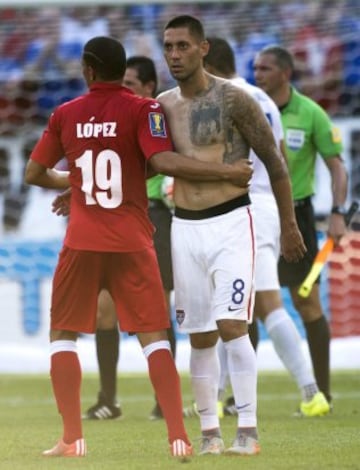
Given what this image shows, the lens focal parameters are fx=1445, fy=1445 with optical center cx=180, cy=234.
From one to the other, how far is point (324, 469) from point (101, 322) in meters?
3.63

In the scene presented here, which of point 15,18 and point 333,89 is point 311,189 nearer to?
point 333,89

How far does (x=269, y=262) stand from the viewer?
→ 8.80 metres

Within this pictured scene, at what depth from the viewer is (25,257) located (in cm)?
1320

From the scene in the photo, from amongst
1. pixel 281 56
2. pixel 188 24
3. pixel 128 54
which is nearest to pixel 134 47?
pixel 128 54

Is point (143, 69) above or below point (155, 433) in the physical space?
above

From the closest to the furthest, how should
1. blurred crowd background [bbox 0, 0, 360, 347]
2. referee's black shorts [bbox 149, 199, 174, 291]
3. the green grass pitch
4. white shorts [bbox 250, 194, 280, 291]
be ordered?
the green grass pitch
white shorts [bbox 250, 194, 280, 291]
referee's black shorts [bbox 149, 199, 174, 291]
blurred crowd background [bbox 0, 0, 360, 347]

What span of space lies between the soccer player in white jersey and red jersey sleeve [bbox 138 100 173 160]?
7.39 feet

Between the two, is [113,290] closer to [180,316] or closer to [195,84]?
[180,316]

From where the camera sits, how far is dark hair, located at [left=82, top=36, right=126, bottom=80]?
6.40 m

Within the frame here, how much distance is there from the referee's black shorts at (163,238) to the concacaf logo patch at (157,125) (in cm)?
288

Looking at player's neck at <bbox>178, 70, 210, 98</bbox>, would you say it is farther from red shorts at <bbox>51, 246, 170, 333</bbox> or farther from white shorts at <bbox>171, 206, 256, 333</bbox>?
red shorts at <bbox>51, 246, 170, 333</bbox>

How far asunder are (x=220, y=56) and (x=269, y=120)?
1.94 ft

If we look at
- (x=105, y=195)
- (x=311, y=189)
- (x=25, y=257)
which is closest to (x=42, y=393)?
(x=25, y=257)

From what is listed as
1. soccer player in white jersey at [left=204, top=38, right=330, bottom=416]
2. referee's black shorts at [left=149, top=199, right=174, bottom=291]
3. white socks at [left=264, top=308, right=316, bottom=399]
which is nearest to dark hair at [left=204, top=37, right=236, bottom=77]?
soccer player in white jersey at [left=204, top=38, right=330, bottom=416]
